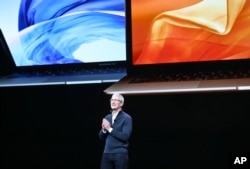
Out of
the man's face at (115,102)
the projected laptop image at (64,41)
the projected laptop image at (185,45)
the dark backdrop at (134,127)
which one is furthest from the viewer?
the dark backdrop at (134,127)

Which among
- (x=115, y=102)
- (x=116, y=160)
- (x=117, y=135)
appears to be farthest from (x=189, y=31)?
(x=116, y=160)

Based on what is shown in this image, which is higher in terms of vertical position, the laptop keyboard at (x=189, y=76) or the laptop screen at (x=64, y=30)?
the laptop screen at (x=64, y=30)

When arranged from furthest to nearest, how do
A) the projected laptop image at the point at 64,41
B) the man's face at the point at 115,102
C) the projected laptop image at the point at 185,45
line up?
the projected laptop image at the point at 64,41 → the man's face at the point at 115,102 → the projected laptop image at the point at 185,45

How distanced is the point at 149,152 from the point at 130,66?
0.77 metres

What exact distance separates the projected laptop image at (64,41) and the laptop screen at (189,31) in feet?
0.89

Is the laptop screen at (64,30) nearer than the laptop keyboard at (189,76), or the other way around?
the laptop keyboard at (189,76)

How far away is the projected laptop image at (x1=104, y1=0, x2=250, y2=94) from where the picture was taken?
5.39 ft

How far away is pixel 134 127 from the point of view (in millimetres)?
2379

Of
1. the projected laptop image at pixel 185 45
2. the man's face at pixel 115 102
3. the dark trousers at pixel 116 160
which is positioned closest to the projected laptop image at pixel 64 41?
the man's face at pixel 115 102

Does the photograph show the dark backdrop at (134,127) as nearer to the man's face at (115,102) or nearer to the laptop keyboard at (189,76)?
the man's face at (115,102)

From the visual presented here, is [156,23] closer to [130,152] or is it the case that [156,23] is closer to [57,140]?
[130,152]

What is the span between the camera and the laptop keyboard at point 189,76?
65.2 inches

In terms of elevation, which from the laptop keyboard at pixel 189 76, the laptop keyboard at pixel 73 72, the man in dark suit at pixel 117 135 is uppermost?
the laptop keyboard at pixel 73 72

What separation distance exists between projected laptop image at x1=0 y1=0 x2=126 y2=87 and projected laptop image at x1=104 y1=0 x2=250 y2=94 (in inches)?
10.6
